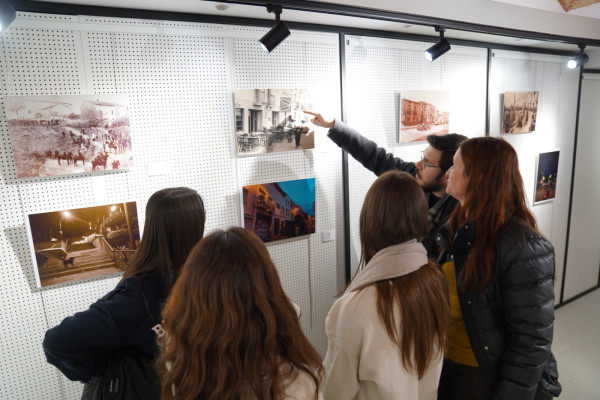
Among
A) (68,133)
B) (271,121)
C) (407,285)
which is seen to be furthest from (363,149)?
(68,133)

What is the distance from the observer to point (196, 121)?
2219 millimetres

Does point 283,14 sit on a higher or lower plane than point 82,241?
higher

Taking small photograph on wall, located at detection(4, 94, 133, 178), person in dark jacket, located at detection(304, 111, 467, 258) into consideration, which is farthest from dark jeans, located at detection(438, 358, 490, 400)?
small photograph on wall, located at detection(4, 94, 133, 178)

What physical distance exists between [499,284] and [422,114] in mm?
1896

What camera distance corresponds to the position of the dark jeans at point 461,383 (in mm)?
1678

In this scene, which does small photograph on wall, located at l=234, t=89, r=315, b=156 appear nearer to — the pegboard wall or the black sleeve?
the pegboard wall

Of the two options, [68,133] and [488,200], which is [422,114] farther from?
[68,133]

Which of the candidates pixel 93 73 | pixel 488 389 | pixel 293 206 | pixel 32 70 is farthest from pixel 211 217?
pixel 488 389

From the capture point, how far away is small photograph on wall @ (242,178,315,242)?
2469 millimetres

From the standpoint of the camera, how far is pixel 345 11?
2.18 m

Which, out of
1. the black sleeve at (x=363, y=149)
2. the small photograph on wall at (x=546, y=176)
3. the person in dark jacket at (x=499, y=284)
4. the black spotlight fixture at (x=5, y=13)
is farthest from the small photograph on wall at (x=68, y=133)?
the small photograph on wall at (x=546, y=176)

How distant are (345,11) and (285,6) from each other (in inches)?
15.3

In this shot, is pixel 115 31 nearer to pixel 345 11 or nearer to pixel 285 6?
pixel 285 6

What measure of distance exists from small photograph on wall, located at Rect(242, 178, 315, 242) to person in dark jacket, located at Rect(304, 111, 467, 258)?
15.2 inches
